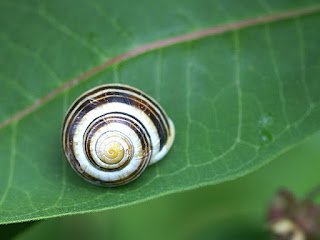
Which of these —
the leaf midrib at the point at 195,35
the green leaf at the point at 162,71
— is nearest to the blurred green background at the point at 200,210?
the green leaf at the point at 162,71

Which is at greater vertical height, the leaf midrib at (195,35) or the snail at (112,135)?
the leaf midrib at (195,35)

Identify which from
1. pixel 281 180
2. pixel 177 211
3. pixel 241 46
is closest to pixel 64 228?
pixel 177 211

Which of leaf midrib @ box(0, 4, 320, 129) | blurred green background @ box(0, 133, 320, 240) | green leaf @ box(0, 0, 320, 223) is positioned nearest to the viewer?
green leaf @ box(0, 0, 320, 223)

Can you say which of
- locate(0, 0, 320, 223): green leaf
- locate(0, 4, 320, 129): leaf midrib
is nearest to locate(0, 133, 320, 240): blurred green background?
locate(0, 0, 320, 223): green leaf

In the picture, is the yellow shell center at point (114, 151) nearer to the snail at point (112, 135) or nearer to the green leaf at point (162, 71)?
the snail at point (112, 135)

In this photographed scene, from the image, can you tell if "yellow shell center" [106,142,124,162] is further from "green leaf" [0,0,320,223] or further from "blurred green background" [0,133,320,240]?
"blurred green background" [0,133,320,240]
